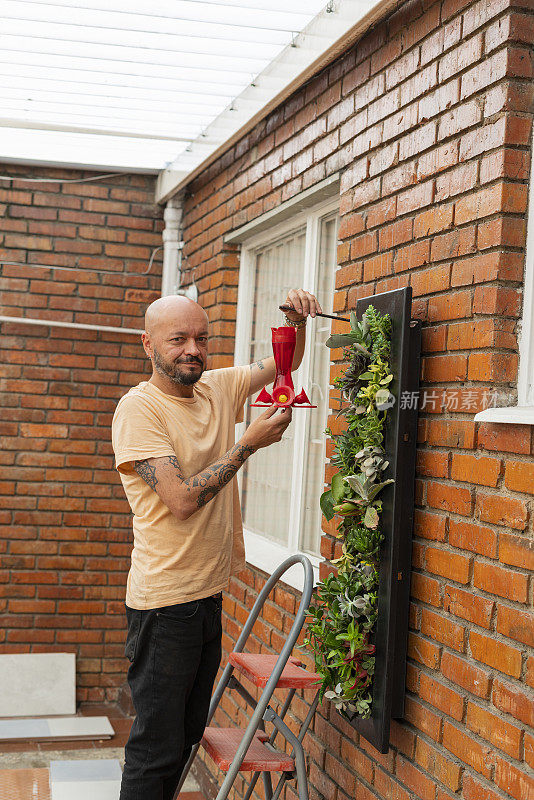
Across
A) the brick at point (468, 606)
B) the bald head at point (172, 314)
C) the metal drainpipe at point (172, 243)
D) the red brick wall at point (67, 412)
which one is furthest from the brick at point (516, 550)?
the red brick wall at point (67, 412)

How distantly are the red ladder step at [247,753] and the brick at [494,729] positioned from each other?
2.44ft

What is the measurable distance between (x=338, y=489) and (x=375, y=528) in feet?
0.58

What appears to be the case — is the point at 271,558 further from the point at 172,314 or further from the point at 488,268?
the point at 488,268

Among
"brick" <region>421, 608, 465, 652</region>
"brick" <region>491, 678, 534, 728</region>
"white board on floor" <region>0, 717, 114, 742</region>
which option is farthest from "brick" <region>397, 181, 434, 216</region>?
"white board on floor" <region>0, 717, 114, 742</region>

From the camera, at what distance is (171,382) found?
275 cm

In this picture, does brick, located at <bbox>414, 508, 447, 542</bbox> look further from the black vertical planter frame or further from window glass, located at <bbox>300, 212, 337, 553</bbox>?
window glass, located at <bbox>300, 212, 337, 553</bbox>

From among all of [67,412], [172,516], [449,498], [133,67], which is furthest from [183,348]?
[67,412]

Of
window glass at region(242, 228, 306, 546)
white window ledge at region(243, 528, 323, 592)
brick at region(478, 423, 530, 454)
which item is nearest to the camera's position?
brick at region(478, 423, 530, 454)

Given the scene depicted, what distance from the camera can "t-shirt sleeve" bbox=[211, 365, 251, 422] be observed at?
3006 millimetres

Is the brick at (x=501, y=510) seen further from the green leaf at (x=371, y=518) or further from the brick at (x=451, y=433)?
the green leaf at (x=371, y=518)

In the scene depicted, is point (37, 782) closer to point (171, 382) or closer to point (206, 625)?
point (206, 625)

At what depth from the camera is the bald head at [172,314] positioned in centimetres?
267

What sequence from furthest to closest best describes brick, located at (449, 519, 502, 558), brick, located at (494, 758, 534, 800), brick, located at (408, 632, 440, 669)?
brick, located at (408, 632, 440, 669) < brick, located at (449, 519, 502, 558) < brick, located at (494, 758, 534, 800)

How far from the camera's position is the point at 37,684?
528 centimetres
